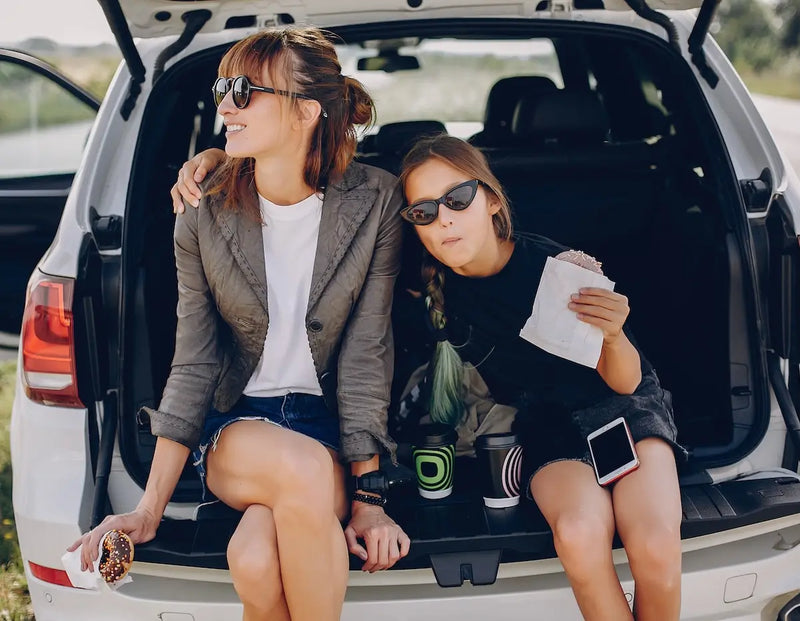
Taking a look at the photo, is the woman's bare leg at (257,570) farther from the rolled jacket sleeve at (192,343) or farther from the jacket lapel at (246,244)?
the jacket lapel at (246,244)

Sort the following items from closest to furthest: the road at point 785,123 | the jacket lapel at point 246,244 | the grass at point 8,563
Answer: the jacket lapel at point 246,244
the grass at point 8,563
the road at point 785,123

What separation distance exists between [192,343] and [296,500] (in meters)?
0.46

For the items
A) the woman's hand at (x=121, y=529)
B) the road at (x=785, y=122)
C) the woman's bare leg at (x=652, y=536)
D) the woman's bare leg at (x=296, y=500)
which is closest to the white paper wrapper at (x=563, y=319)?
the woman's bare leg at (x=652, y=536)

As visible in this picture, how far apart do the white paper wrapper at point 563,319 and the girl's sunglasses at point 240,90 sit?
2.18 ft

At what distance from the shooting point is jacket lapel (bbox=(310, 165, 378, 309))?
201 cm

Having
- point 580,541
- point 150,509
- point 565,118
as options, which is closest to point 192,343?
point 150,509

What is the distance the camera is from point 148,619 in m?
1.85

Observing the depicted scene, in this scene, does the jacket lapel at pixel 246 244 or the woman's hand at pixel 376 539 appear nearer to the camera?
the woman's hand at pixel 376 539

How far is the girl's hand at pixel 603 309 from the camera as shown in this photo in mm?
1917

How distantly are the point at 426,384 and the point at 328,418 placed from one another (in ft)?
0.89

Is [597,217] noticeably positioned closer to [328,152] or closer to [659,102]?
[659,102]

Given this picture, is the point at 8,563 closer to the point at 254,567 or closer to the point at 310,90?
the point at 254,567

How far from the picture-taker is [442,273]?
2125 mm

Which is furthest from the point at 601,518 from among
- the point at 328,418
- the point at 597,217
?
the point at 597,217
